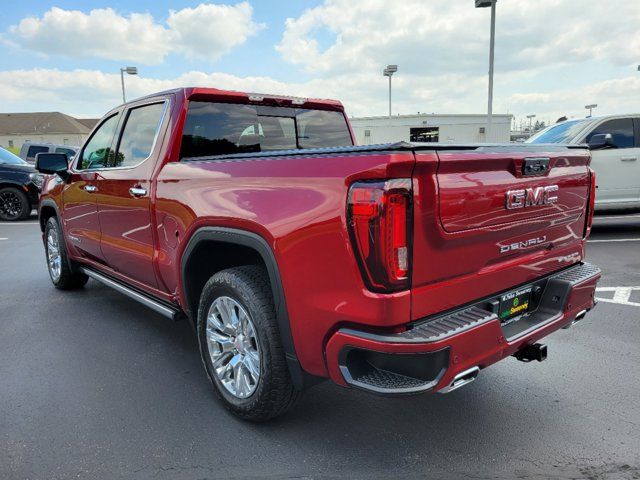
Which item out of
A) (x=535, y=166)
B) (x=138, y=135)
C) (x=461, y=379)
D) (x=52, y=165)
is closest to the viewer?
(x=461, y=379)

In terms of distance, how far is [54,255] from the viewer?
5594 mm

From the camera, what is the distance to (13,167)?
1165 cm

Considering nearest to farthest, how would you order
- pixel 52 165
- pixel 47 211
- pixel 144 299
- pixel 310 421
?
pixel 310 421 → pixel 144 299 → pixel 52 165 → pixel 47 211

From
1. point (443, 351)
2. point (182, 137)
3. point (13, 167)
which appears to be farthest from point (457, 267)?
point (13, 167)

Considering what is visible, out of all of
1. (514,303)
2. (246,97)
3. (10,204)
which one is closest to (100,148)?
(246,97)

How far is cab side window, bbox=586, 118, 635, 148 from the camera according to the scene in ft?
25.5

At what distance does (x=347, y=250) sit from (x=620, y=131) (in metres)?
7.73

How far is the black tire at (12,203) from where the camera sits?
38.7 ft

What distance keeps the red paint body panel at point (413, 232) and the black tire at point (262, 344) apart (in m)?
0.18

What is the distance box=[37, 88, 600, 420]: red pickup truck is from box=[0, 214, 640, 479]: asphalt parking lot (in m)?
0.29

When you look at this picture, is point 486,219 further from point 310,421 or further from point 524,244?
point 310,421

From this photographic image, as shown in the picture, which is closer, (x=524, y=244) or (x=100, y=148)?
(x=524, y=244)

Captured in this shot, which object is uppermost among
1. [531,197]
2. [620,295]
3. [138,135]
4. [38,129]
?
[38,129]

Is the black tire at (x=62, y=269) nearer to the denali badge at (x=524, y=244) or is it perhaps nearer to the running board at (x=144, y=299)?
the running board at (x=144, y=299)
